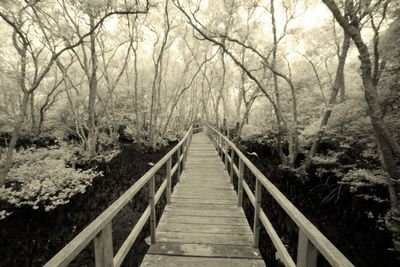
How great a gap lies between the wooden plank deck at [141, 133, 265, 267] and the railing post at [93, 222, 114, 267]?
4.09ft

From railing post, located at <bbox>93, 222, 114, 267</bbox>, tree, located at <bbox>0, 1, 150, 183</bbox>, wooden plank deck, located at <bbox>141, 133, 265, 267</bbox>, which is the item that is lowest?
wooden plank deck, located at <bbox>141, 133, 265, 267</bbox>

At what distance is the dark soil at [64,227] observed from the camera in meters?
5.98

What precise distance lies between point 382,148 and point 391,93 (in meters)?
1.41

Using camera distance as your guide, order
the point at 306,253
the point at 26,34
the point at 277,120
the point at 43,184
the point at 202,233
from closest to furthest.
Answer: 1. the point at 306,253
2. the point at 202,233
3. the point at 43,184
4. the point at 26,34
5. the point at 277,120

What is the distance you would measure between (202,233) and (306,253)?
230 cm

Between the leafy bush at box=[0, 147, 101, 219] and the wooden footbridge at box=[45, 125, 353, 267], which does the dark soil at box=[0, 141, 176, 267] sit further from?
the wooden footbridge at box=[45, 125, 353, 267]

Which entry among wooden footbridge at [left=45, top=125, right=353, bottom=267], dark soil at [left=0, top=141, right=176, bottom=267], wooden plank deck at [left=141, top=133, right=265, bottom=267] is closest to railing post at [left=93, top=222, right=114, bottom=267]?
wooden footbridge at [left=45, top=125, right=353, bottom=267]

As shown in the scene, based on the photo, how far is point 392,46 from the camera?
510 cm

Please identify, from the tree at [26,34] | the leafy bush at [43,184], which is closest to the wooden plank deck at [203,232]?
the leafy bush at [43,184]

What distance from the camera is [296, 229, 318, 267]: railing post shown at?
1752 mm

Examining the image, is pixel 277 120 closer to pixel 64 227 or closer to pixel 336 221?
pixel 336 221

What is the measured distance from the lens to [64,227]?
7316mm

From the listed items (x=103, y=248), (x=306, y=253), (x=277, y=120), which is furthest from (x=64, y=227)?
(x=277, y=120)

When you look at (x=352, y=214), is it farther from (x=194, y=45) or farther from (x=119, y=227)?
(x=194, y=45)
